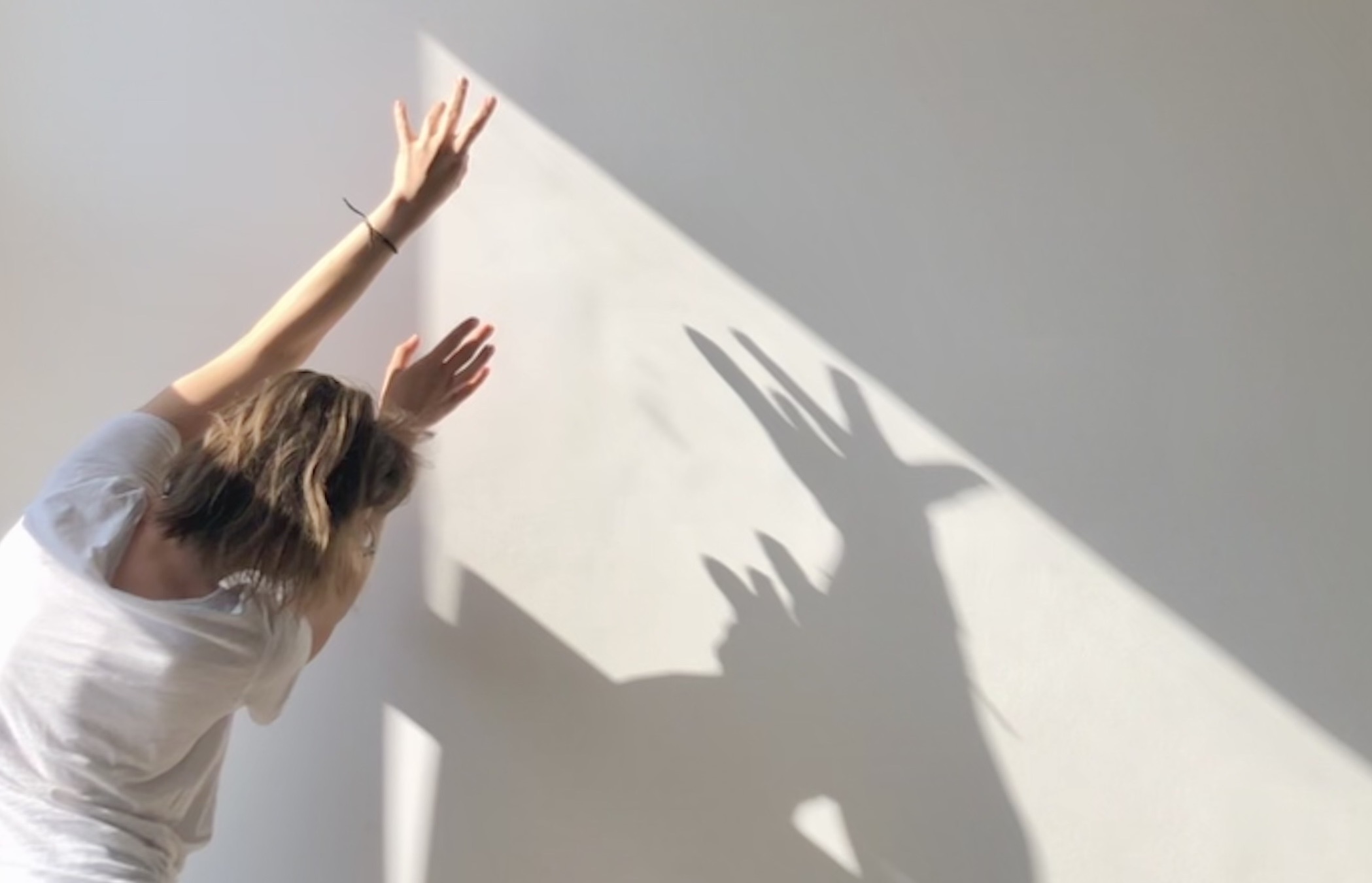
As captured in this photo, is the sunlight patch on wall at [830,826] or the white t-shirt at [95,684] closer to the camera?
the white t-shirt at [95,684]

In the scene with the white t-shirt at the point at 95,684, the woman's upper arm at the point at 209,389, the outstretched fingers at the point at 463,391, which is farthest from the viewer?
the outstretched fingers at the point at 463,391

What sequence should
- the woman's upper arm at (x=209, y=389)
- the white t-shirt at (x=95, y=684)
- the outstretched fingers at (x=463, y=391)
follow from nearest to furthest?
the white t-shirt at (x=95, y=684), the woman's upper arm at (x=209, y=389), the outstretched fingers at (x=463, y=391)

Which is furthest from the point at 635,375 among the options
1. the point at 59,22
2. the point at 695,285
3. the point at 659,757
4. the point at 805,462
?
the point at 59,22

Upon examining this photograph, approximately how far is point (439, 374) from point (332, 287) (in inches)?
6.6

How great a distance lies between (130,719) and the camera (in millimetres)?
1080

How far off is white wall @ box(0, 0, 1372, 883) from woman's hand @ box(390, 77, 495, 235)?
9 centimetres

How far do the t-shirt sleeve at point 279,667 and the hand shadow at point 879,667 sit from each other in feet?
1.85

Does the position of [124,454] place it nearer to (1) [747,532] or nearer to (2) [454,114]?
(2) [454,114]

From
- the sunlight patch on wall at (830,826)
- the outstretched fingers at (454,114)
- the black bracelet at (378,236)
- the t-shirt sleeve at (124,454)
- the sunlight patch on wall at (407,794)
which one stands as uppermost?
the outstretched fingers at (454,114)

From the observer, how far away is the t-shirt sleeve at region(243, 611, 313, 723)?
3.73ft

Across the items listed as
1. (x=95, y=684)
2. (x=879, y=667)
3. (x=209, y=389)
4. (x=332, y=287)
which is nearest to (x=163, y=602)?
(x=95, y=684)

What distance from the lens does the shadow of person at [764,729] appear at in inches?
54.2

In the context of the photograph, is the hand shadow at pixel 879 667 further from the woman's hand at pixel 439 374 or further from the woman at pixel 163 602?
the woman at pixel 163 602

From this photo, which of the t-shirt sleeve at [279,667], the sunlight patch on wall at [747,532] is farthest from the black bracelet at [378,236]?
the t-shirt sleeve at [279,667]
